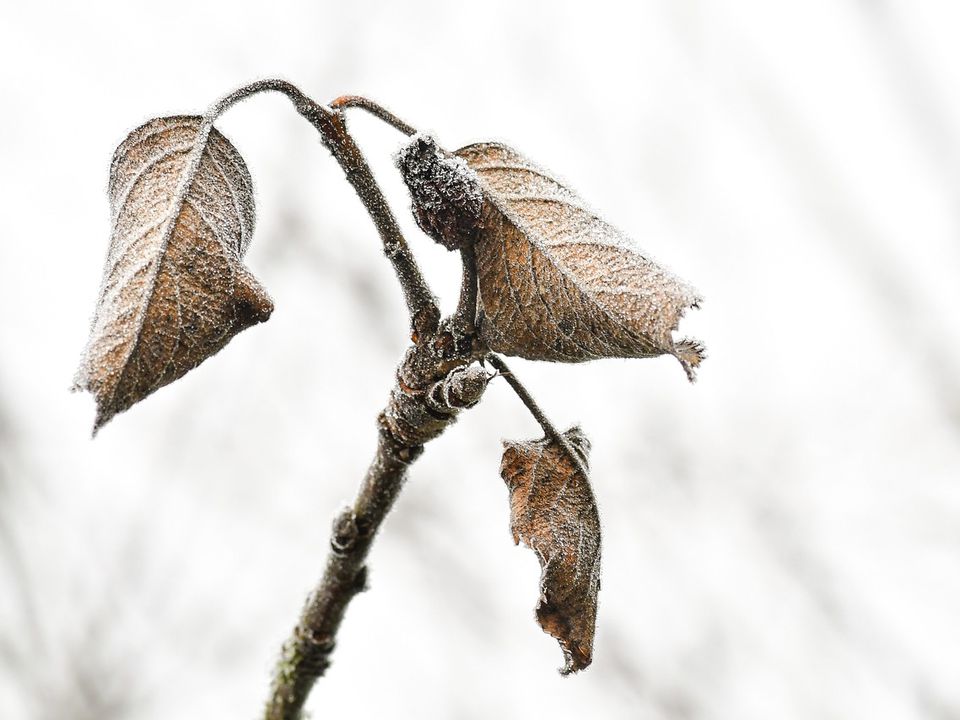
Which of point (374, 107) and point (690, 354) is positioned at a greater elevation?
point (374, 107)

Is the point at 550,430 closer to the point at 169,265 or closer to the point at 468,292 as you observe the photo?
the point at 468,292

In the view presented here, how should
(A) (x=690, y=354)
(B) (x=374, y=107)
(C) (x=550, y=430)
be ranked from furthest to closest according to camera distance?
(C) (x=550, y=430) → (B) (x=374, y=107) → (A) (x=690, y=354)

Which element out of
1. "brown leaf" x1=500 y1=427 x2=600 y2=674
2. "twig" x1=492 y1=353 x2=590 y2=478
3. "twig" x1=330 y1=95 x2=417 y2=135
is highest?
"twig" x1=330 y1=95 x2=417 y2=135

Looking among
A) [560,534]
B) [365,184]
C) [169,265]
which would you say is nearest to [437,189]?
[365,184]

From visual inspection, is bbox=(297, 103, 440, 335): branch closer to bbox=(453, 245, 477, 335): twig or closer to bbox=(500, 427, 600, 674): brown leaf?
bbox=(453, 245, 477, 335): twig

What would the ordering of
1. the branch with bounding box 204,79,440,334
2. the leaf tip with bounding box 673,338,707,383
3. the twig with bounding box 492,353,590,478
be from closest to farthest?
the leaf tip with bounding box 673,338,707,383 < the branch with bounding box 204,79,440,334 < the twig with bounding box 492,353,590,478

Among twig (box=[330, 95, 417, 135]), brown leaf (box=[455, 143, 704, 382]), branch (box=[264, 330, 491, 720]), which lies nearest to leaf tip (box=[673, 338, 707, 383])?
brown leaf (box=[455, 143, 704, 382])
